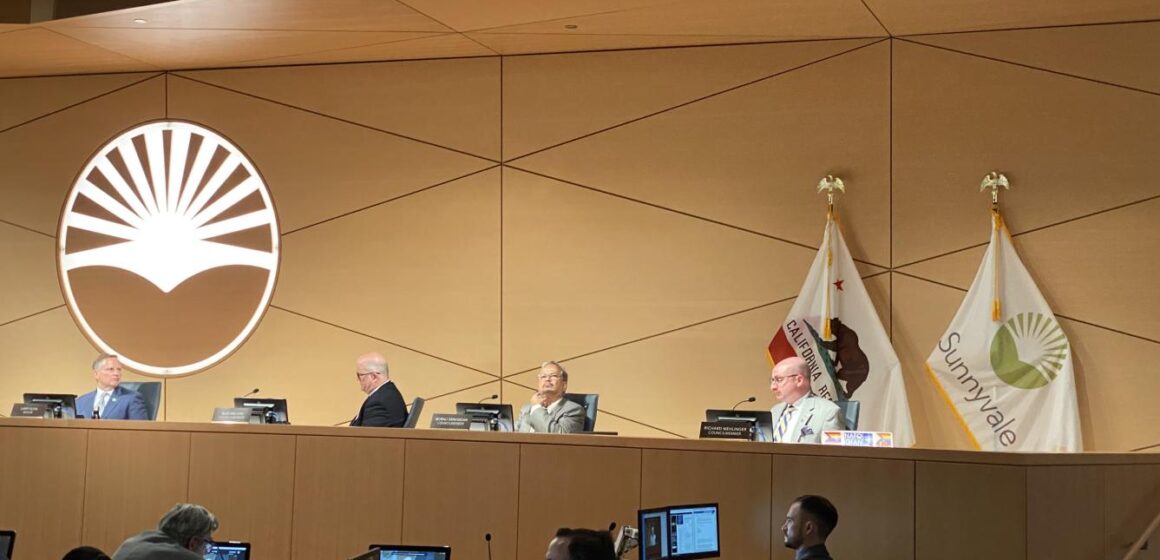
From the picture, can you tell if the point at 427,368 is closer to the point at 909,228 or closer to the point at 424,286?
the point at 424,286

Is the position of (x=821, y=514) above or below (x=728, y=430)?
below

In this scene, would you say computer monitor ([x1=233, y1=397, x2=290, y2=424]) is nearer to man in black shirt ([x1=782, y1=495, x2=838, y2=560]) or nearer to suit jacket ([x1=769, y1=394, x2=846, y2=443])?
suit jacket ([x1=769, y1=394, x2=846, y2=443])

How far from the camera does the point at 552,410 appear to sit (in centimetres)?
716

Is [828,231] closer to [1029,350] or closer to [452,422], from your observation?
[1029,350]

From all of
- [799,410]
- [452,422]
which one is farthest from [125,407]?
[799,410]

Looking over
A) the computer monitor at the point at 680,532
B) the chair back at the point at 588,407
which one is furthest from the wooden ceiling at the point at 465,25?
the computer monitor at the point at 680,532

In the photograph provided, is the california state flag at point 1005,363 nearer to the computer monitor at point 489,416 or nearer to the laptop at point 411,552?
the computer monitor at point 489,416

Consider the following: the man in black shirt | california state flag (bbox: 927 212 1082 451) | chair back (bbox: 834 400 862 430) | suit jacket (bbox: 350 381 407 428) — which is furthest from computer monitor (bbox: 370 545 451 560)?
california state flag (bbox: 927 212 1082 451)

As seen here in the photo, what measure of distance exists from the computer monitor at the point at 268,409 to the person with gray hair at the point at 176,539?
226 cm

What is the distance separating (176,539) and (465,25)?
4.14 meters

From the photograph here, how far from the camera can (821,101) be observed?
26.0 ft

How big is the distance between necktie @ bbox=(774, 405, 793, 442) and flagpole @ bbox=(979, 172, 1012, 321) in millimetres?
1565

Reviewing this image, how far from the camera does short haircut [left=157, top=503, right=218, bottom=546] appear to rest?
4609mm

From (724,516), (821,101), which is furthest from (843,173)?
(724,516)
